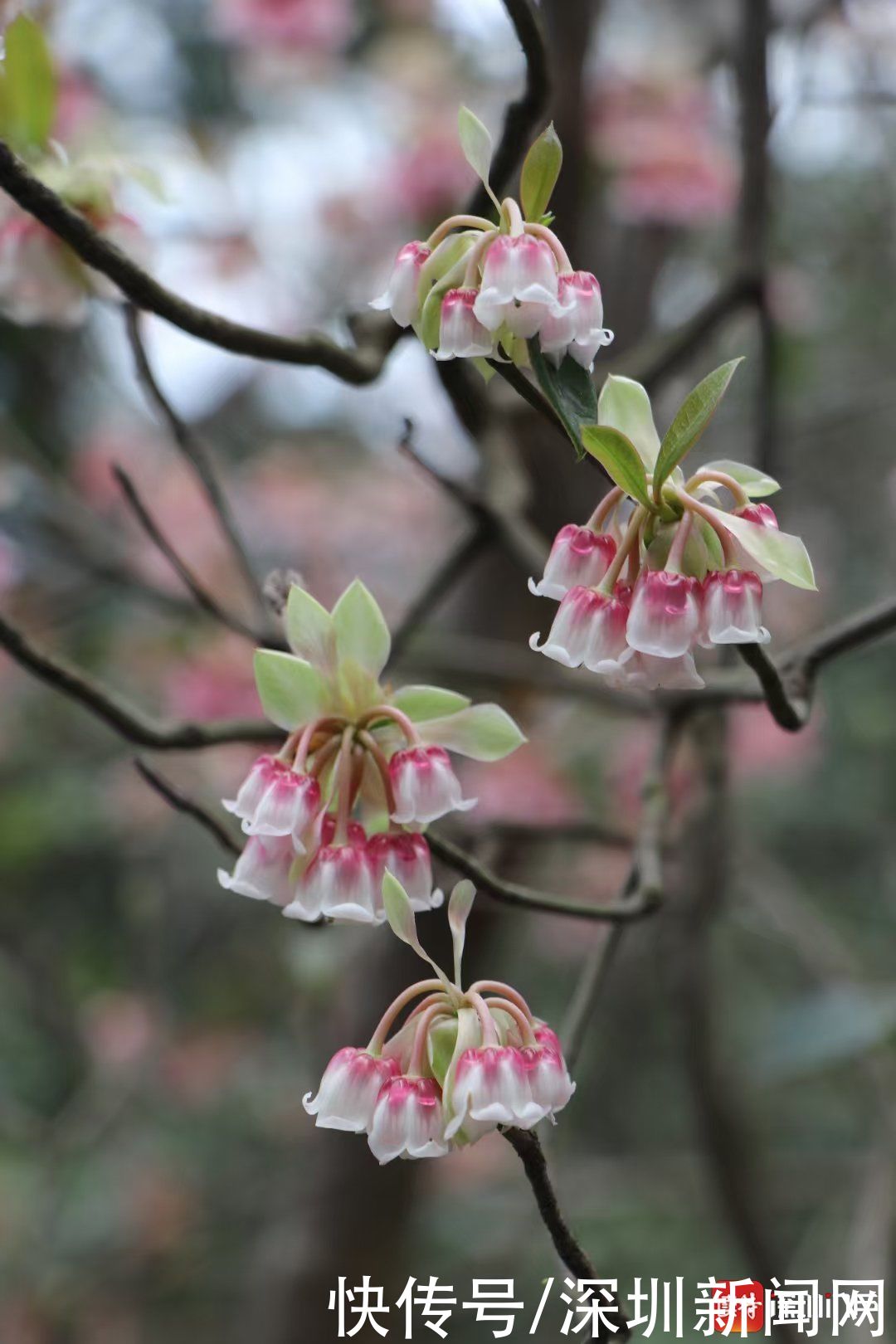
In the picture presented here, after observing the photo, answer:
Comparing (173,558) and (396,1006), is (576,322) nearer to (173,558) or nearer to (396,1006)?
(396,1006)

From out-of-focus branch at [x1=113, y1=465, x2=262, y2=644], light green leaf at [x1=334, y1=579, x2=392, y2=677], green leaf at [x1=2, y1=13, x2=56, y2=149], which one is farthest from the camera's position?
out-of-focus branch at [x1=113, y1=465, x2=262, y2=644]

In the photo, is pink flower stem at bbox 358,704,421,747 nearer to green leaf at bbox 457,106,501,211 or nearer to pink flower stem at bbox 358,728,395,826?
pink flower stem at bbox 358,728,395,826

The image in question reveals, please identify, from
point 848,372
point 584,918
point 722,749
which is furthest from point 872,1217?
point 848,372

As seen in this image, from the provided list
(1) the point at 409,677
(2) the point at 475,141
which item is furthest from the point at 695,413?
(1) the point at 409,677

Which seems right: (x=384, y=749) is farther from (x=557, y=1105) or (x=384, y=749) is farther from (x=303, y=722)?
(x=557, y=1105)

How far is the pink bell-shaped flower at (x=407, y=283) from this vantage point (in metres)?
0.45

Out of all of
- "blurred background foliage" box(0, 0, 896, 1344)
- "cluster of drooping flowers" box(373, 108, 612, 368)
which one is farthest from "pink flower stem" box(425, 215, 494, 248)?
"blurred background foliage" box(0, 0, 896, 1344)

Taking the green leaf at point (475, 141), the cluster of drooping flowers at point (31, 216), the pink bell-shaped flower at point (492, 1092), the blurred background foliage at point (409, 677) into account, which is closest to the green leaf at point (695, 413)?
the green leaf at point (475, 141)

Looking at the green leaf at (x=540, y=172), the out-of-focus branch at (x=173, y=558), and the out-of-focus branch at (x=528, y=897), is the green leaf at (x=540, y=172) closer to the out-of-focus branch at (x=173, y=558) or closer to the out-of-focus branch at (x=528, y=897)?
the out-of-focus branch at (x=528, y=897)

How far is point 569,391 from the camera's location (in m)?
0.45

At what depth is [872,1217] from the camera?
1397 mm

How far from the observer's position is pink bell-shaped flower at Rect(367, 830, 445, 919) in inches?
19.3

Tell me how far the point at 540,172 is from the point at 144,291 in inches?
7.2

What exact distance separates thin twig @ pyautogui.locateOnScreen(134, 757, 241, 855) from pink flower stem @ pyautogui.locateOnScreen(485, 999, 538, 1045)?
211 mm
